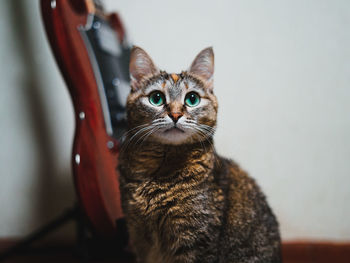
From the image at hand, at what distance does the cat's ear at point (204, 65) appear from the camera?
661mm

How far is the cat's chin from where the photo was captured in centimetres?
64

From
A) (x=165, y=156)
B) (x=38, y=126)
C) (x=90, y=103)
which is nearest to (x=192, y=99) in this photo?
(x=165, y=156)

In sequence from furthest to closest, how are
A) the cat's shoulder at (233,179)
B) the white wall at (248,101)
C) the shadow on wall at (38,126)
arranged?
the shadow on wall at (38,126)
the white wall at (248,101)
the cat's shoulder at (233,179)

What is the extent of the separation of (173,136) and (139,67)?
0.21 metres

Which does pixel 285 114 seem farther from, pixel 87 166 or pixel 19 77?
pixel 19 77

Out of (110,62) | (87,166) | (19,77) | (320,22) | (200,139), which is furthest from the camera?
(19,77)

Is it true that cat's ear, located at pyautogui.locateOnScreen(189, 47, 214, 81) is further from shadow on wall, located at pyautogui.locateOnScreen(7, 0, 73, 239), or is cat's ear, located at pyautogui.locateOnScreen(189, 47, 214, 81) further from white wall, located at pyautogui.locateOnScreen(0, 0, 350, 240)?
shadow on wall, located at pyautogui.locateOnScreen(7, 0, 73, 239)

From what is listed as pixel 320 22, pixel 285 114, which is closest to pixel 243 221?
pixel 285 114

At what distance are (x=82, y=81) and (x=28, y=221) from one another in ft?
2.81

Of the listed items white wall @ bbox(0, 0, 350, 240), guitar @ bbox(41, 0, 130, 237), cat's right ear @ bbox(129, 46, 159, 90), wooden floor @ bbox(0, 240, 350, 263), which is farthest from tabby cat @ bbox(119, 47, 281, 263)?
wooden floor @ bbox(0, 240, 350, 263)

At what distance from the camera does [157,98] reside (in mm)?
677

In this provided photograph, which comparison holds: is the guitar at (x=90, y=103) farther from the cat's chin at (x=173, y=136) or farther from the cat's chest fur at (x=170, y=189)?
the cat's chin at (x=173, y=136)

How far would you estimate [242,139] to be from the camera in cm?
117

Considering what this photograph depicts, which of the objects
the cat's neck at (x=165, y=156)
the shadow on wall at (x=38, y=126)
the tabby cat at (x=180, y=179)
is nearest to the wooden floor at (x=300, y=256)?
the shadow on wall at (x=38, y=126)
